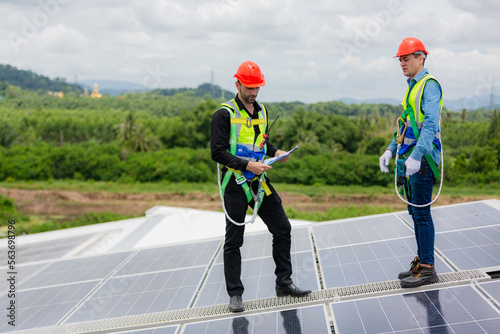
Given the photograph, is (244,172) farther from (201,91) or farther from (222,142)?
(201,91)

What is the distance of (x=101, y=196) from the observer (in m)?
41.0

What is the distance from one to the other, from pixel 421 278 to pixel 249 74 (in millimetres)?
2563

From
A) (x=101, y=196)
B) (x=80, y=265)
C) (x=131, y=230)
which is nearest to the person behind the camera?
(x=80, y=265)

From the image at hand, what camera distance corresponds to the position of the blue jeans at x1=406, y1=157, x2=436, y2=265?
4406mm

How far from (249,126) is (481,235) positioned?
3.30 meters

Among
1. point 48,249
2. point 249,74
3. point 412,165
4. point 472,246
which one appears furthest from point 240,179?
point 48,249

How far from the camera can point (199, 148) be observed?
5275 cm

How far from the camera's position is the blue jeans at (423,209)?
4.41 m

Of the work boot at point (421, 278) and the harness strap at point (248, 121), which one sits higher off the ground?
the harness strap at point (248, 121)

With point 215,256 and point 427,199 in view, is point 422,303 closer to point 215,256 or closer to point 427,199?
point 427,199

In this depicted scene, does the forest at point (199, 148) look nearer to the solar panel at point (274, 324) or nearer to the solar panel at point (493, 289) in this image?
the solar panel at point (493, 289)

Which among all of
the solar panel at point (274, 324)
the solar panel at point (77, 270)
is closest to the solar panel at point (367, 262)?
the solar panel at point (274, 324)

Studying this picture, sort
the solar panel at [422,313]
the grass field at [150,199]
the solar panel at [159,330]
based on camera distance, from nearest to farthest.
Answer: the solar panel at [422,313] → the solar panel at [159,330] → the grass field at [150,199]

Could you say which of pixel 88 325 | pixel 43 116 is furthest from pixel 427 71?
pixel 43 116
